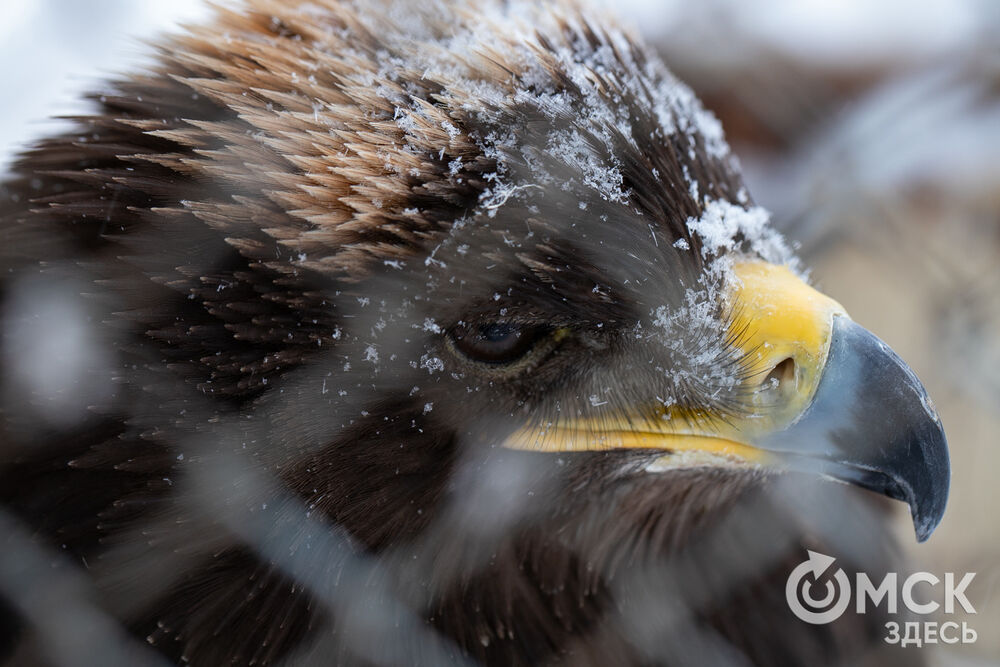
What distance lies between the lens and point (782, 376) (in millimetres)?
1636

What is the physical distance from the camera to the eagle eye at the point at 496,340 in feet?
5.35

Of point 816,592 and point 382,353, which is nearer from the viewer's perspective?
point 382,353

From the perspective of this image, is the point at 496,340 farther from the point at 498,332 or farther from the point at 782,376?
the point at 782,376

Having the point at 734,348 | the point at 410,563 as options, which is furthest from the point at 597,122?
the point at 410,563

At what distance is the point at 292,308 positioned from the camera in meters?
1.56

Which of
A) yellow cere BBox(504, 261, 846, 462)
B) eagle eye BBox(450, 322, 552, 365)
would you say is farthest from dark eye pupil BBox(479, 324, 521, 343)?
yellow cere BBox(504, 261, 846, 462)

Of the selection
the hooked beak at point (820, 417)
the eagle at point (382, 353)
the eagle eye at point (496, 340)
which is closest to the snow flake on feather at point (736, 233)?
the eagle at point (382, 353)

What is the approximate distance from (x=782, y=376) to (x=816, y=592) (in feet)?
2.91

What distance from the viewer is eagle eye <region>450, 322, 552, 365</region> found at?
5.35ft

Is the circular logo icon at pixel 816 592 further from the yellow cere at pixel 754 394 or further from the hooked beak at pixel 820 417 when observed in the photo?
the yellow cere at pixel 754 394

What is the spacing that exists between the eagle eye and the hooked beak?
16 cm

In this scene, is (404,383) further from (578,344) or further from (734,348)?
(734,348)

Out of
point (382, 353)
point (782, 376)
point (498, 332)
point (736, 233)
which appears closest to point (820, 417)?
point (782, 376)

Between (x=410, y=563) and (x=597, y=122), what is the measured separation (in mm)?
972
